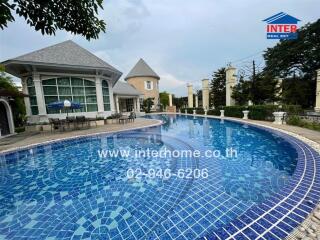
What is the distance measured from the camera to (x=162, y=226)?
2.55 m

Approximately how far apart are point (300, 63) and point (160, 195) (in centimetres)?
2997

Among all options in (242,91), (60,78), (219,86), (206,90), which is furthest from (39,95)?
(206,90)

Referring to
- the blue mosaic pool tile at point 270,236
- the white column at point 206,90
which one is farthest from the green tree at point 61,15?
the white column at point 206,90

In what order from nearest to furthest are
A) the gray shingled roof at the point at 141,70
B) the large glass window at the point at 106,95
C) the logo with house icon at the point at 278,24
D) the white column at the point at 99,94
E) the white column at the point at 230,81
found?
the logo with house icon at the point at 278,24 < the white column at the point at 99,94 < the large glass window at the point at 106,95 < the white column at the point at 230,81 < the gray shingled roof at the point at 141,70

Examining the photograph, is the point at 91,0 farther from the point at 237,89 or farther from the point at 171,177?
the point at 237,89

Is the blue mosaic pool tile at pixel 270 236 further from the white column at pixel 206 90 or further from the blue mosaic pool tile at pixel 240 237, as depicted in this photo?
the white column at pixel 206 90

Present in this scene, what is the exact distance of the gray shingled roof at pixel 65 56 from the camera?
12.0 meters

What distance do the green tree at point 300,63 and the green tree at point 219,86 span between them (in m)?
7.68

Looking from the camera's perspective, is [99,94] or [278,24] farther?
[99,94]

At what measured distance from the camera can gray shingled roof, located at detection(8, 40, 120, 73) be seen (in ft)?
39.5

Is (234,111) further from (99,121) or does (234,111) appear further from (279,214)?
(279,214)

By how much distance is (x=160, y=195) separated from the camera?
350 cm

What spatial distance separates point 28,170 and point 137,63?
33.1 m

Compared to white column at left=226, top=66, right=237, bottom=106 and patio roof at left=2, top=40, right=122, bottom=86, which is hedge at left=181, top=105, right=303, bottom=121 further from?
patio roof at left=2, top=40, right=122, bottom=86
